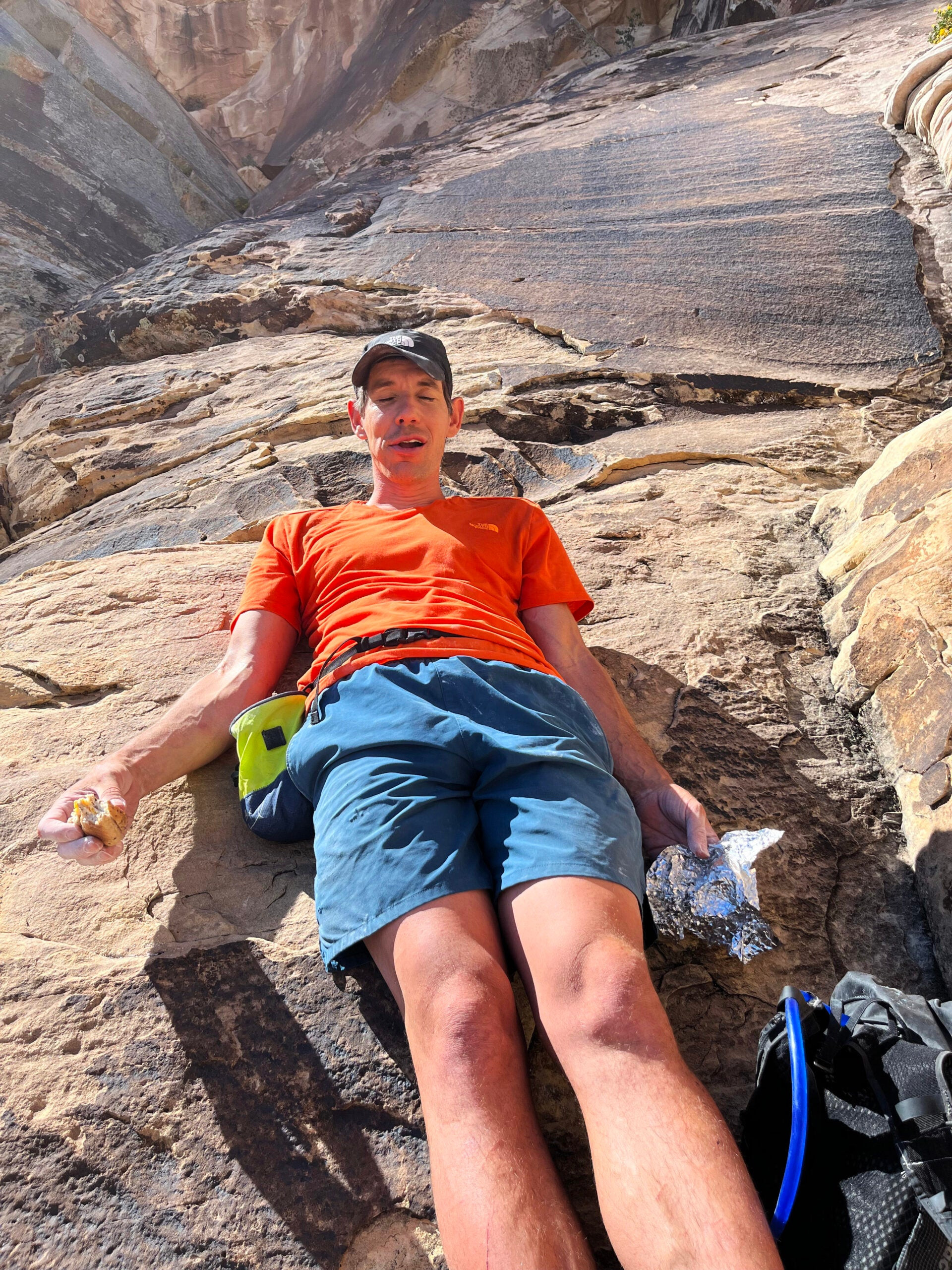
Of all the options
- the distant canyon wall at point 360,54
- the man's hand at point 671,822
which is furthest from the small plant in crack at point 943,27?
the man's hand at point 671,822

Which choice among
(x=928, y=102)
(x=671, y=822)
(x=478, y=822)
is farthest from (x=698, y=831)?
(x=928, y=102)

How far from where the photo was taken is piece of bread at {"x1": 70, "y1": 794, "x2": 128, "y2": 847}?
135cm

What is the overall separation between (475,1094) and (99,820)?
0.75 m

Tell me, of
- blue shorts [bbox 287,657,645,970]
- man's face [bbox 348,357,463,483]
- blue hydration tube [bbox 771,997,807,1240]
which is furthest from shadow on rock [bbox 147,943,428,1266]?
man's face [bbox 348,357,463,483]

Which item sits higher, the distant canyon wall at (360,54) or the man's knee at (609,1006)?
the distant canyon wall at (360,54)

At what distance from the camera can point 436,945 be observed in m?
1.17

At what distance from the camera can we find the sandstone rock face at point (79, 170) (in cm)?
772

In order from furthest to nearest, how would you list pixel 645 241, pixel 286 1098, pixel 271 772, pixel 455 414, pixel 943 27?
1. pixel 943 27
2. pixel 645 241
3. pixel 455 414
4. pixel 271 772
5. pixel 286 1098

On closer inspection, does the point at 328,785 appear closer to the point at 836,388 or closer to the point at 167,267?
the point at 836,388

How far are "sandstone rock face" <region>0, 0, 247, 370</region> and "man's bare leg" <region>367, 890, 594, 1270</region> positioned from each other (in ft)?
21.9

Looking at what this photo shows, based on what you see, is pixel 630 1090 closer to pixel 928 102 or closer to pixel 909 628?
pixel 909 628

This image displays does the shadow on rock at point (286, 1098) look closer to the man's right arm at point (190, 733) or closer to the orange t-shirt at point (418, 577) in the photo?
the man's right arm at point (190, 733)

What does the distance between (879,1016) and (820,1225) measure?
26 cm

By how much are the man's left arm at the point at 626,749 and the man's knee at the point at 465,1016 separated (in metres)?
0.45
